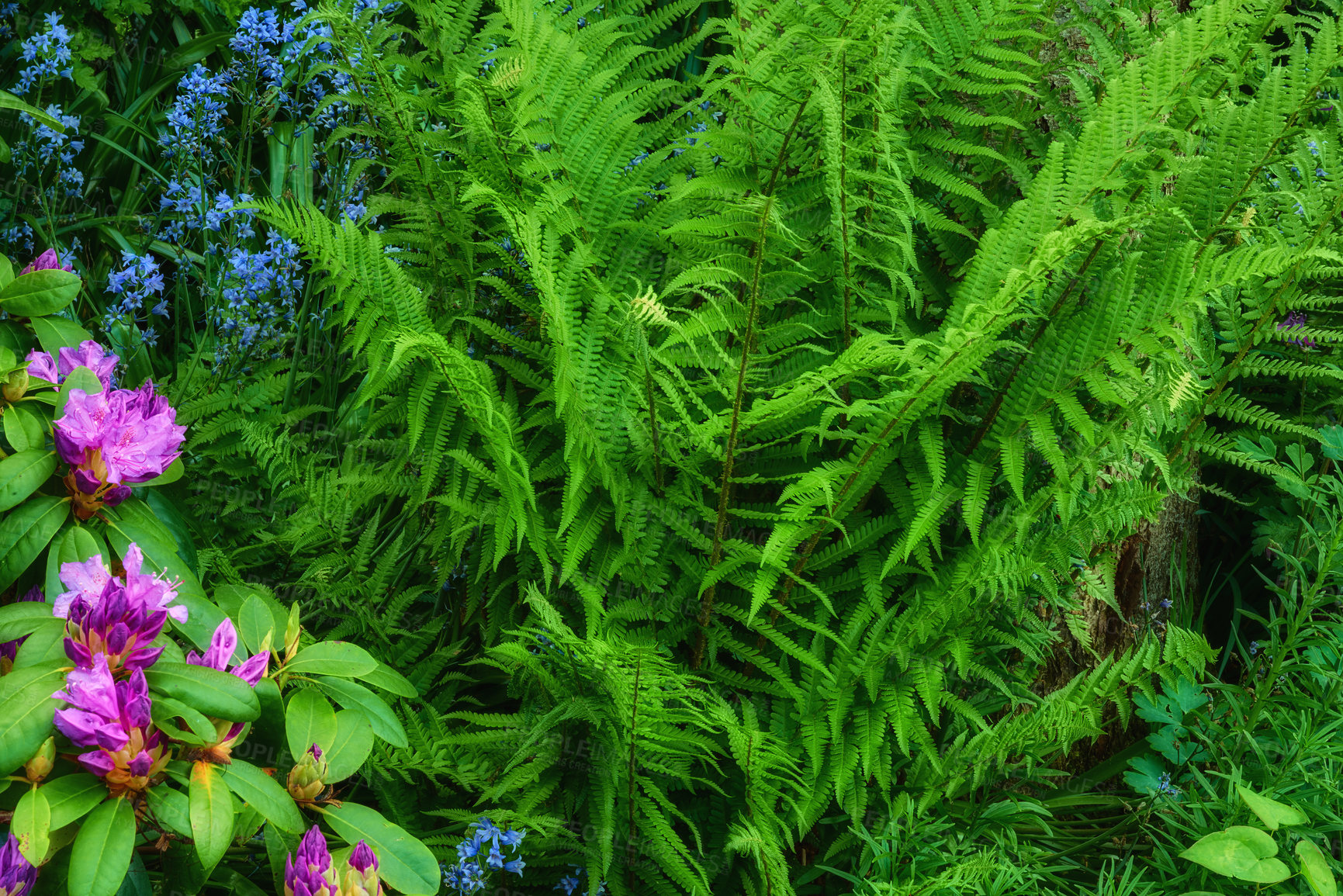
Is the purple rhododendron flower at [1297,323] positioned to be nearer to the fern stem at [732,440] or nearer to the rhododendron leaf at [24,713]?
the fern stem at [732,440]

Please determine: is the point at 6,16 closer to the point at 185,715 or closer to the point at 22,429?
the point at 22,429

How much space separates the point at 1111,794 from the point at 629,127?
172 cm

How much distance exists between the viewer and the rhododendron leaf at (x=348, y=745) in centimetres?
113

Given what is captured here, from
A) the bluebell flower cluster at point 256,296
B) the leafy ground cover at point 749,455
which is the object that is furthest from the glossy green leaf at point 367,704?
the bluebell flower cluster at point 256,296

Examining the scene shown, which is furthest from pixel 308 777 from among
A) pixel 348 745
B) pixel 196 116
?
pixel 196 116

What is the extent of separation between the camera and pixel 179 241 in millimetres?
2371

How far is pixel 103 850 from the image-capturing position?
95cm

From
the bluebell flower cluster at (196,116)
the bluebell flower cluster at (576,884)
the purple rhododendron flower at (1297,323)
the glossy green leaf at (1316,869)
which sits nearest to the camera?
the glossy green leaf at (1316,869)

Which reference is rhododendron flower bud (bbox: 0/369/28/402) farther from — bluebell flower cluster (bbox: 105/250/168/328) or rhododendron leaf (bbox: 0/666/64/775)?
bluebell flower cluster (bbox: 105/250/168/328)

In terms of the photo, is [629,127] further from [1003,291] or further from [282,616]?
[282,616]

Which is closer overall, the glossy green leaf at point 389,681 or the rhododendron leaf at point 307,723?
the rhododendron leaf at point 307,723

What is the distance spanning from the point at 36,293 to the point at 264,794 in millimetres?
741

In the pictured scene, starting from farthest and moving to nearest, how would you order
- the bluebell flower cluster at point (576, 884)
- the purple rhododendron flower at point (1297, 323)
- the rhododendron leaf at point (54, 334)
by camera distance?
the purple rhododendron flower at point (1297, 323) → the bluebell flower cluster at point (576, 884) → the rhododendron leaf at point (54, 334)

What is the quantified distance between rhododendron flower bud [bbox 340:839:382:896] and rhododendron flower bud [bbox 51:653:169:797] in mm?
223
